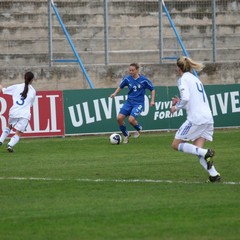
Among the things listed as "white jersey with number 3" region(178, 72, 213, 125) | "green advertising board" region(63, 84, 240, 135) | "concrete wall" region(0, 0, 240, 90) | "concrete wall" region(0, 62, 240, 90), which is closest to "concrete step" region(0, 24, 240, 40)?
"concrete wall" region(0, 0, 240, 90)

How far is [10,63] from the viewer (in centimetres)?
3416

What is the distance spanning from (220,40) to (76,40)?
5.53 meters

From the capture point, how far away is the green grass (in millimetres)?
11352

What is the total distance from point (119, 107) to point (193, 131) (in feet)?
45.1

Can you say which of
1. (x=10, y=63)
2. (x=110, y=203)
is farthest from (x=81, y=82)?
(x=110, y=203)

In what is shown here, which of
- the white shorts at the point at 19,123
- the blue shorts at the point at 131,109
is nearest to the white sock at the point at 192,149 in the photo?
the white shorts at the point at 19,123

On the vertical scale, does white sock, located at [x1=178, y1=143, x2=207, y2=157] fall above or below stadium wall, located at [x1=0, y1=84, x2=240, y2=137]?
above

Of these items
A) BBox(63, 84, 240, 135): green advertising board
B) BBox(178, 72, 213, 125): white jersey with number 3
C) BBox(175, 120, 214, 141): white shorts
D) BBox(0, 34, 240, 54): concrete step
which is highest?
BBox(0, 34, 240, 54): concrete step

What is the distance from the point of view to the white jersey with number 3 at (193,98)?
1596 centimetres

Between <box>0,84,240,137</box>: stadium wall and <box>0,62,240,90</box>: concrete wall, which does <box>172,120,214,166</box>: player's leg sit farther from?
<box>0,62,240,90</box>: concrete wall

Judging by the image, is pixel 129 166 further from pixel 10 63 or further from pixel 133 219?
pixel 10 63

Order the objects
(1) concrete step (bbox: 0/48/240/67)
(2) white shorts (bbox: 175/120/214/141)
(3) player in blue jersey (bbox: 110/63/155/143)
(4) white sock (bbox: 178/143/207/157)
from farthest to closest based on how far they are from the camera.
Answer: (1) concrete step (bbox: 0/48/240/67)
(3) player in blue jersey (bbox: 110/63/155/143)
(2) white shorts (bbox: 175/120/214/141)
(4) white sock (bbox: 178/143/207/157)

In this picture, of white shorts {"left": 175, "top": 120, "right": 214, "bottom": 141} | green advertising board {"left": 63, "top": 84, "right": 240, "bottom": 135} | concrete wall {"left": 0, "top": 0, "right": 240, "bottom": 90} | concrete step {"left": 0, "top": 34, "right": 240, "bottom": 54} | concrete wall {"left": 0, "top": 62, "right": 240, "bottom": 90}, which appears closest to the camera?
white shorts {"left": 175, "top": 120, "right": 214, "bottom": 141}

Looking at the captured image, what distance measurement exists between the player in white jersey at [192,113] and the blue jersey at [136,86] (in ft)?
34.5
